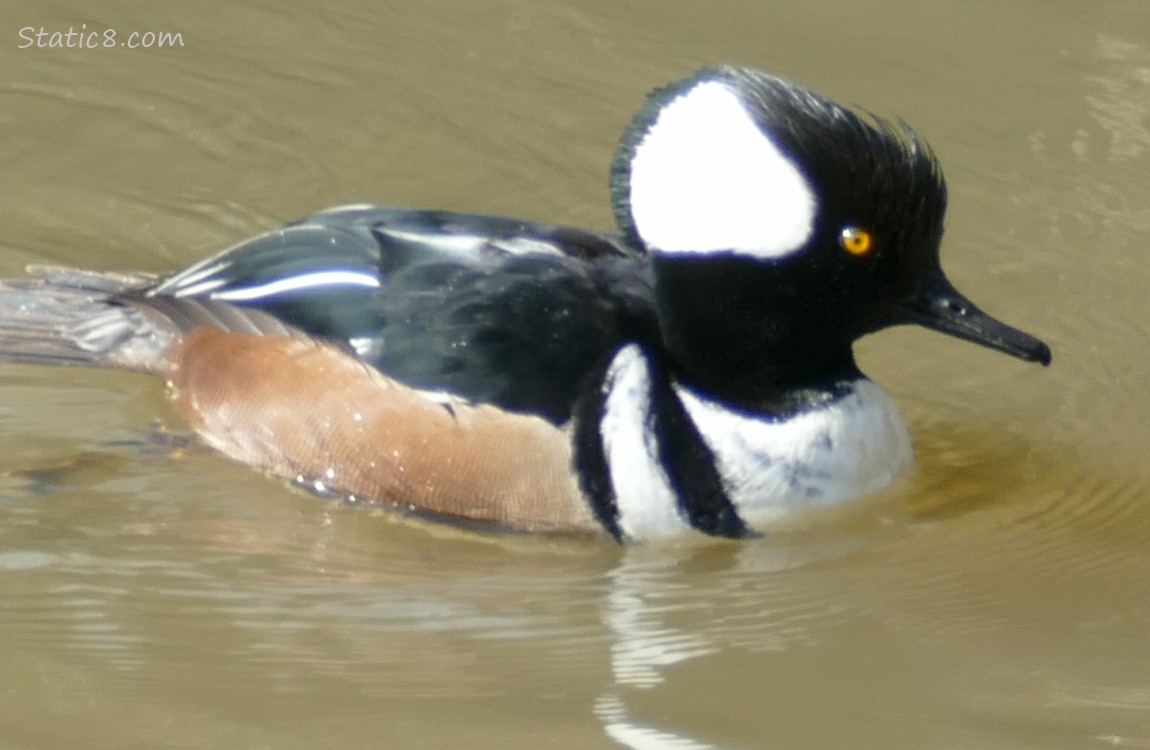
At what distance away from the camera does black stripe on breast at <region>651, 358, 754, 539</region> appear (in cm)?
498

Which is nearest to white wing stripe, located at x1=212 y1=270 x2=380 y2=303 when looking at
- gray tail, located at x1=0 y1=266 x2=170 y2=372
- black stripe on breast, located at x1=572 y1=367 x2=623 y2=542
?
gray tail, located at x1=0 y1=266 x2=170 y2=372

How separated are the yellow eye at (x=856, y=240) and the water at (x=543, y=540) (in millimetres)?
835

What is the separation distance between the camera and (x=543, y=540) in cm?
497

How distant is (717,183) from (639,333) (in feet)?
1.67

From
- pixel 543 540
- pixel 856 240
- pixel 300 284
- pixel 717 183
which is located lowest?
pixel 543 540

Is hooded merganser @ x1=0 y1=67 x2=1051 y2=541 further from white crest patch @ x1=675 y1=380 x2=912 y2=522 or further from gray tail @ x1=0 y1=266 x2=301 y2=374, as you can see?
gray tail @ x1=0 y1=266 x2=301 y2=374

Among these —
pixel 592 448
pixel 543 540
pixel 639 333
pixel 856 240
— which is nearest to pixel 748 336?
pixel 639 333

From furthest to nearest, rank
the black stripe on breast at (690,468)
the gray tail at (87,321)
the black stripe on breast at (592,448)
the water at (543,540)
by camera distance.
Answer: the gray tail at (87,321)
the black stripe on breast at (690,468)
the black stripe on breast at (592,448)
the water at (543,540)

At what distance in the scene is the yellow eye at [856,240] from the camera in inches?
190

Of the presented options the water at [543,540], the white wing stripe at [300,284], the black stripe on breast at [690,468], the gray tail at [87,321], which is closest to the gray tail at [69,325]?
the gray tail at [87,321]

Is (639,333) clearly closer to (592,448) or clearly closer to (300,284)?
(592,448)

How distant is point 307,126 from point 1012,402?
3.19m

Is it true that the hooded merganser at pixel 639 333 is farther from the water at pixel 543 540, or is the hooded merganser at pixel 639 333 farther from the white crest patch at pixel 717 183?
the water at pixel 543 540

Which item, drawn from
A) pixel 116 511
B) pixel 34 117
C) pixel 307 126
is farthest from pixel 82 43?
pixel 116 511
